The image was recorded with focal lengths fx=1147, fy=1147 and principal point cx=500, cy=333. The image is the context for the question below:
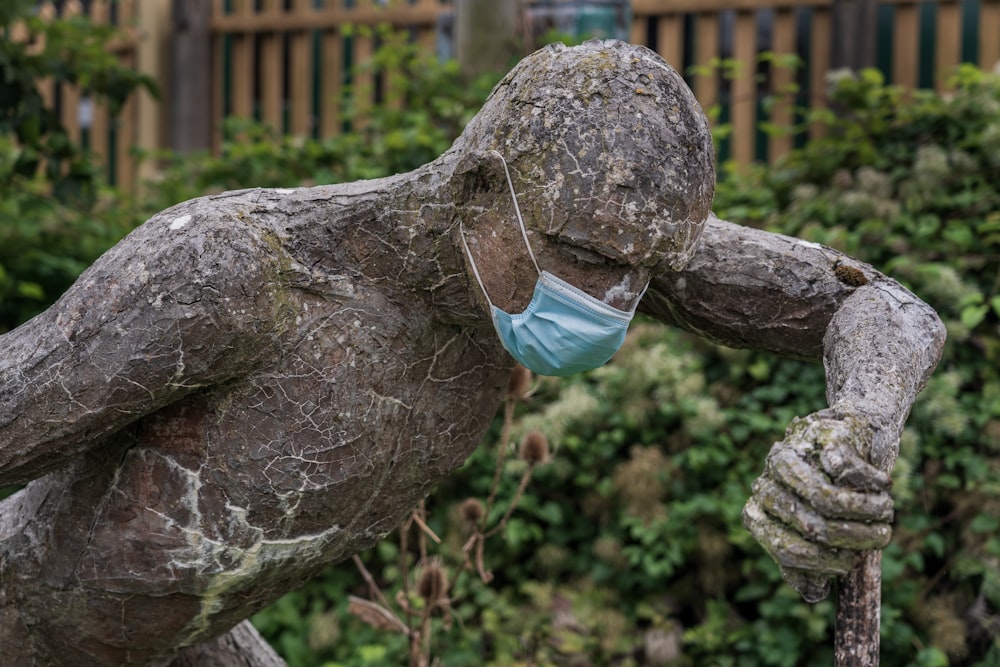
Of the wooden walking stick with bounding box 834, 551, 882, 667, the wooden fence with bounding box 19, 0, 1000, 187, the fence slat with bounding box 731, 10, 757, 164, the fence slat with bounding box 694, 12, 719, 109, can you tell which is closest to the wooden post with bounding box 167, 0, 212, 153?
the wooden fence with bounding box 19, 0, 1000, 187

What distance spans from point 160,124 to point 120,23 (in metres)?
0.56

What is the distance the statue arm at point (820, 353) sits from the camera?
1215 millimetres

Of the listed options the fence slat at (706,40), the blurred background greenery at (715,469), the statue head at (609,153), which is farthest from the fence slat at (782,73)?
the statue head at (609,153)

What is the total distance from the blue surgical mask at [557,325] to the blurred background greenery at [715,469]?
1.59 metres

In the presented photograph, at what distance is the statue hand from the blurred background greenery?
1.82 m

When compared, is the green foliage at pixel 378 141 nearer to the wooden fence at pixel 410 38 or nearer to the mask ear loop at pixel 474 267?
the wooden fence at pixel 410 38

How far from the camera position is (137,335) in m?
1.41

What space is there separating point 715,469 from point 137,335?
7.64ft

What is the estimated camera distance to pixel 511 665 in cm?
332

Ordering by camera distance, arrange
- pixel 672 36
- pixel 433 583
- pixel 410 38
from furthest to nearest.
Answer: pixel 410 38 → pixel 672 36 → pixel 433 583

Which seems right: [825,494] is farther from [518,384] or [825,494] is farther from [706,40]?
[706,40]

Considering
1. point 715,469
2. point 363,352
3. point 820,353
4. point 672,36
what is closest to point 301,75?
point 672,36

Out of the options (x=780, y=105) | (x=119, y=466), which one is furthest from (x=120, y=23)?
(x=119, y=466)

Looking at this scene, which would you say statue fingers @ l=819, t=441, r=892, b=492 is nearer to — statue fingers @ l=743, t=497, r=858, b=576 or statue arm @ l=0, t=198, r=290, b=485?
statue fingers @ l=743, t=497, r=858, b=576
